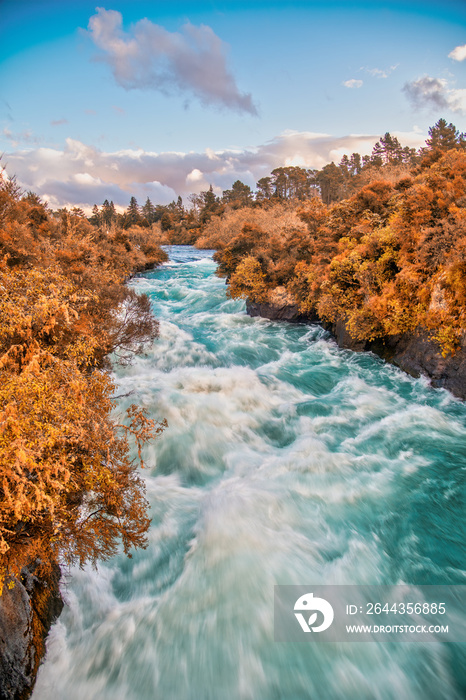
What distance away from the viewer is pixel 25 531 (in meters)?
3.17

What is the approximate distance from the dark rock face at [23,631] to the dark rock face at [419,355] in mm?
9977

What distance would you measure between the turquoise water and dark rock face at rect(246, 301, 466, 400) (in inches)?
14.7

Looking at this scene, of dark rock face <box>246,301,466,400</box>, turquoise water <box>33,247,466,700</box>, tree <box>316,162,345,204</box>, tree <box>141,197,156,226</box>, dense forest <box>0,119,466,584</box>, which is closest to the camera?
dense forest <box>0,119,466,584</box>

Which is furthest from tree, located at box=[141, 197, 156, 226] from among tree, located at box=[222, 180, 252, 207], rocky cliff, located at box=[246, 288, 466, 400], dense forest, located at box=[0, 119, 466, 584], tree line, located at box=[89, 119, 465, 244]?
rocky cliff, located at box=[246, 288, 466, 400]

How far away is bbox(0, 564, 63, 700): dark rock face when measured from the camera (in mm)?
3033

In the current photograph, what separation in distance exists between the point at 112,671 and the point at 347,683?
279 centimetres

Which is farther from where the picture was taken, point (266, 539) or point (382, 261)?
point (382, 261)

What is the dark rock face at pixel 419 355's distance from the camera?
8680 millimetres

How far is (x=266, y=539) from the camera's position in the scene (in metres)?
5.35

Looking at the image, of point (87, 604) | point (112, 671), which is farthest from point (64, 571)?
point (112, 671)

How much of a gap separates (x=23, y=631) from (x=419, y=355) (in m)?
10.8

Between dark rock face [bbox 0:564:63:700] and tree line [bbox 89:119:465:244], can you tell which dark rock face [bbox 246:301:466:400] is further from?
tree line [bbox 89:119:465:244]

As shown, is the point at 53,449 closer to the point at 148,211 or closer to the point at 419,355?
the point at 419,355

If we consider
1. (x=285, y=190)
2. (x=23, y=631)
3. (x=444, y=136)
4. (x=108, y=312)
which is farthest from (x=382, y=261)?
(x=285, y=190)
